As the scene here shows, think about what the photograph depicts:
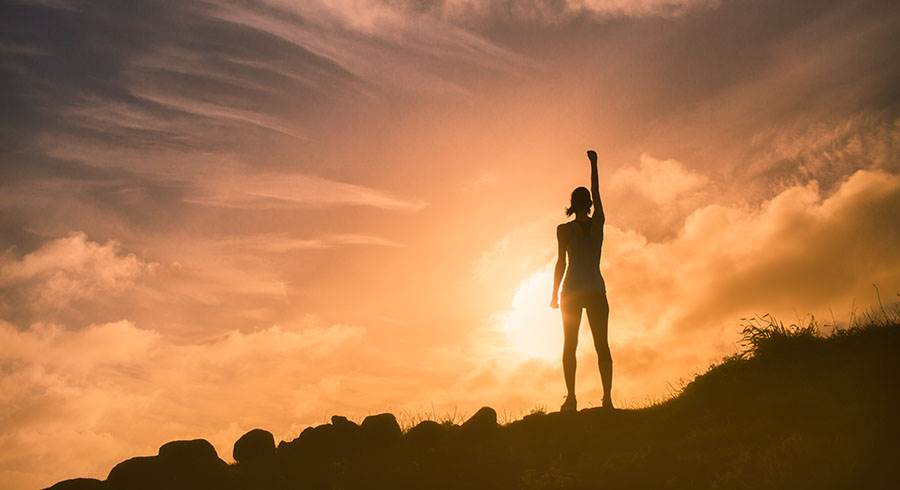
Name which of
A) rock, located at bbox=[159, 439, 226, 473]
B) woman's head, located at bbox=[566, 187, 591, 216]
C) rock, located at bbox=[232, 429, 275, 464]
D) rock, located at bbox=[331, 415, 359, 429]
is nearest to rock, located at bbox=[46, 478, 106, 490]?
rock, located at bbox=[159, 439, 226, 473]

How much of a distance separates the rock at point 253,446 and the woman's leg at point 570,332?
6.47 metres

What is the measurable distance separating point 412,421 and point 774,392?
280 inches

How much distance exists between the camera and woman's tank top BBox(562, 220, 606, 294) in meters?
13.2

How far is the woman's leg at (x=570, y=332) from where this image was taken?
13.3m

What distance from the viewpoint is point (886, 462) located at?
9.94 metres

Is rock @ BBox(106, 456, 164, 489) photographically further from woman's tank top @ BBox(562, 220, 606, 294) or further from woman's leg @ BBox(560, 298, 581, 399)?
woman's tank top @ BBox(562, 220, 606, 294)

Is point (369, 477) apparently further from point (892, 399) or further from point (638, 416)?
point (892, 399)

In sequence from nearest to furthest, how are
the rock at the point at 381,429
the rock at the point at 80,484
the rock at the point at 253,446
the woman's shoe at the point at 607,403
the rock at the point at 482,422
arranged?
the woman's shoe at the point at 607,403, the rock at the point at 80,484, the rock at the point at 482,422, the rock at the point at 381,429, the rock at the point at 253,446

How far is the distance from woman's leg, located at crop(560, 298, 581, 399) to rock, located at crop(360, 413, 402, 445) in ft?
→ 13.4

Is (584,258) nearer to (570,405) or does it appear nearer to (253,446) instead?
(570,405)

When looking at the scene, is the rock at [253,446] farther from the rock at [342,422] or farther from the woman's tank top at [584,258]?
the woman's tank top at [584,258]

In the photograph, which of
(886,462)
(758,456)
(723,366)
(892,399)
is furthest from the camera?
(723,366)

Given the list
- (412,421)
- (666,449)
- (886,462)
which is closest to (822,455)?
(886,462)

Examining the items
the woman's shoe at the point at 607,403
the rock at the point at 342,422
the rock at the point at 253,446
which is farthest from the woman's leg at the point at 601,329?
the rock at the point at 253,446
